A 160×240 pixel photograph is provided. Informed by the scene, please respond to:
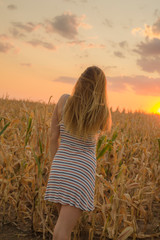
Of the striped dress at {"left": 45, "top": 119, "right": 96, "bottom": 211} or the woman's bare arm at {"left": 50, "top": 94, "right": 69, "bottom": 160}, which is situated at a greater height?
the woman's bare arm at {"left": 50, "top": 94, "right": 69, "bottom": 160}

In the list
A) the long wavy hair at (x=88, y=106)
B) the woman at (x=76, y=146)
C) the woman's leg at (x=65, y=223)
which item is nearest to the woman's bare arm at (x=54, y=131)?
the woman at (x=76, y=146)

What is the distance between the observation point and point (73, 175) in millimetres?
1865

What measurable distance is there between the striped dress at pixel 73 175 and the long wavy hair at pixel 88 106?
84mm

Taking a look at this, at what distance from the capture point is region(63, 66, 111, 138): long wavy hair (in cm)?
199

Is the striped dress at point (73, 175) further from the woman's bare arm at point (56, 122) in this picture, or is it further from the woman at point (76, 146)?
the woman's bare arm at point (56, 122)

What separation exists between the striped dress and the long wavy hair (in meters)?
0.08

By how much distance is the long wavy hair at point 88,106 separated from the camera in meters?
1.99

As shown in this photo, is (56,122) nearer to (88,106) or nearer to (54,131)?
(54,131)

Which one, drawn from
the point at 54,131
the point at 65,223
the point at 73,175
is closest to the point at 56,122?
the point at 54,131

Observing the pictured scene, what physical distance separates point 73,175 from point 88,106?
530 mm

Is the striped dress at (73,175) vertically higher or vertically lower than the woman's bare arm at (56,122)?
lower

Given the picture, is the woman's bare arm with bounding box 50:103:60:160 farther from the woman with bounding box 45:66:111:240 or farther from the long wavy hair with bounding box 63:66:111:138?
the long wavy hair with bounding box 63:66:111:138

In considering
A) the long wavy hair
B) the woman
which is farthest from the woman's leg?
the long wavy hair

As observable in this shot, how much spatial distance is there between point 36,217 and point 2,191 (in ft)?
1.55
